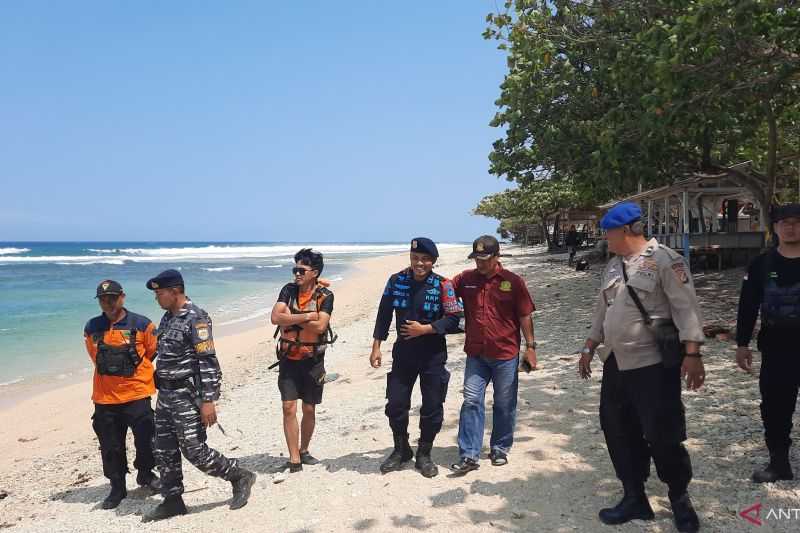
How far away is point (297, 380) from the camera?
468 centimetres

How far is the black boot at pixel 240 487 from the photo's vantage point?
417 centimetres

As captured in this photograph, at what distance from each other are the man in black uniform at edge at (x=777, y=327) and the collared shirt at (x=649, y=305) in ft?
2.72

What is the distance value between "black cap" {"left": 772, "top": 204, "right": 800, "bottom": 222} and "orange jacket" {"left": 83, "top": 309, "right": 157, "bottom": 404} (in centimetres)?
468

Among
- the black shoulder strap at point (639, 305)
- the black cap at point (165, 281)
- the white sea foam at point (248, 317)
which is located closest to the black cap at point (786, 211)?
the black shoulder strap at point (639, 305)

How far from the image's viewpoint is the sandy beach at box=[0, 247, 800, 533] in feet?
12.0

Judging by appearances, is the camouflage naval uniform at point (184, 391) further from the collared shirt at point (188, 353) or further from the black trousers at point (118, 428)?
the black trousers at point (118, 428)

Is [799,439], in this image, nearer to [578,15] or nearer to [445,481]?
[445,481]

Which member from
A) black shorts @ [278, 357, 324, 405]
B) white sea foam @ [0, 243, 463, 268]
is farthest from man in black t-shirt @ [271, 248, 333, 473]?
white sea foam @ [0, 243, 463, 268]

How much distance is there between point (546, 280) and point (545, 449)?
47.6 feet

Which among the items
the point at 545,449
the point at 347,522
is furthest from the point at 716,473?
the point at 347,522

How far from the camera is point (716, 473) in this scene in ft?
12.9

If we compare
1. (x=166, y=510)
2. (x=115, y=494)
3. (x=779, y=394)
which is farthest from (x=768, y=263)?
(x=115, y=494)

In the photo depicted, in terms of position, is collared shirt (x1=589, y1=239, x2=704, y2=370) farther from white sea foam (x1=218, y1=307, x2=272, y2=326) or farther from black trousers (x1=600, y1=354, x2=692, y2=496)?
white sea foam (x1=218, y1=307, x2=272, y2=326)

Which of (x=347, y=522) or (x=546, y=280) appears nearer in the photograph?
(x=347, y=522)
